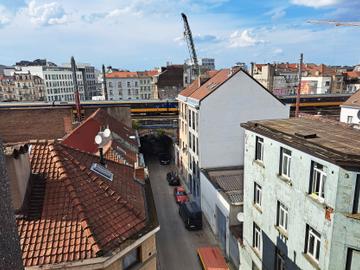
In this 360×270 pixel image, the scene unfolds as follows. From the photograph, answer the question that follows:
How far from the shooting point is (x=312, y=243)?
11.0 meters

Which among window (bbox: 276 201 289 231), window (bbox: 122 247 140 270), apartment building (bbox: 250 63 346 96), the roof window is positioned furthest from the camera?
apartment building (bbox: 250 63 346 96)

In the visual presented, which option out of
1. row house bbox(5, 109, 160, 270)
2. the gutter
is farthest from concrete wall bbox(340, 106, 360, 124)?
the gutter

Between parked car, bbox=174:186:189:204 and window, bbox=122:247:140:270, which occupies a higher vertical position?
window, bbox=122:247:140:270

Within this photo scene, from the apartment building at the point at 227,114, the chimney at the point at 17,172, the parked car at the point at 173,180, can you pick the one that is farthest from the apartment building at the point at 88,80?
the chimney at the point at 17,172

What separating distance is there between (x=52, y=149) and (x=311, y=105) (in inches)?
1952

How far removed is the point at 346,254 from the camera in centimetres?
945

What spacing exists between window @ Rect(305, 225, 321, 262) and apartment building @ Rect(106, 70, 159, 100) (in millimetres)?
81074

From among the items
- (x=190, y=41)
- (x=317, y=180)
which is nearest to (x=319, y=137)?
(x=317, y=180)

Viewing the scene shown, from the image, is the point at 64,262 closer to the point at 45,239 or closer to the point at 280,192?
the point at 45,239

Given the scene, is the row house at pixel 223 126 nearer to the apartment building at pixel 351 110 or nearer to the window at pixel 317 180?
the window at pixel 317 180

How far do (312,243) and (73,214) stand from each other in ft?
30.5

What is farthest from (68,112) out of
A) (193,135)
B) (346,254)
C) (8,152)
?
(346,254)

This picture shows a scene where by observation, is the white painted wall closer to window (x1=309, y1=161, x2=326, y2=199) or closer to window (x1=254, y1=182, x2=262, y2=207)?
window (x1=254, y1=182, x2=262, y2=207)

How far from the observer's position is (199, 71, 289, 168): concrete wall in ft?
81.1
